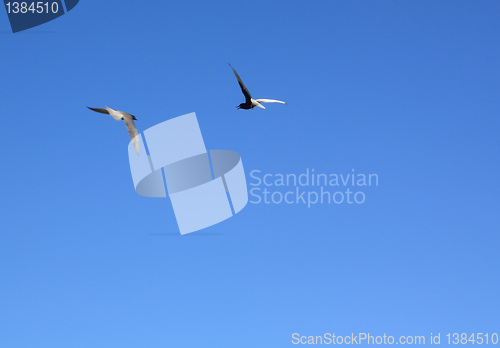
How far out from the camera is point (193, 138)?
49.7 ft

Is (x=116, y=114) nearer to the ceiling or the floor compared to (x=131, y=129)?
nearer to the ceiling

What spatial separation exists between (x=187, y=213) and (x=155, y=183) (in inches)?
81.0

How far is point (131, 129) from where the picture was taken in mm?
14125

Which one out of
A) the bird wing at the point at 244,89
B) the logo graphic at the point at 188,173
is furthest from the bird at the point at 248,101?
→ the logo graphic at the point at 188,173

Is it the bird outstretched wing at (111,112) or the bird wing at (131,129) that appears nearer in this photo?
the bird outstretched wing at (111,112)

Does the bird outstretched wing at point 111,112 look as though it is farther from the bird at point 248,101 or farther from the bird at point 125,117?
the bird at point 248,101

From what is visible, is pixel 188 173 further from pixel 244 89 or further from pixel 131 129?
pixel 244 89

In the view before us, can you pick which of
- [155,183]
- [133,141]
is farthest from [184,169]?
[133,141]

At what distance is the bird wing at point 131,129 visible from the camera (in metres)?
13.9

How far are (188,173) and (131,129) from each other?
2.78 meters

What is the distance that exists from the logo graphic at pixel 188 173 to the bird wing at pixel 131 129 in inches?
6.8

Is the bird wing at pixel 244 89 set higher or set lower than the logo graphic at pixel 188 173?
higher

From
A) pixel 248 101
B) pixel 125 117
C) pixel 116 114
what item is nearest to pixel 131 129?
pixel 125 117

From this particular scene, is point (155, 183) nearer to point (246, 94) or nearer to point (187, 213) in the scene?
point (187, 213)
